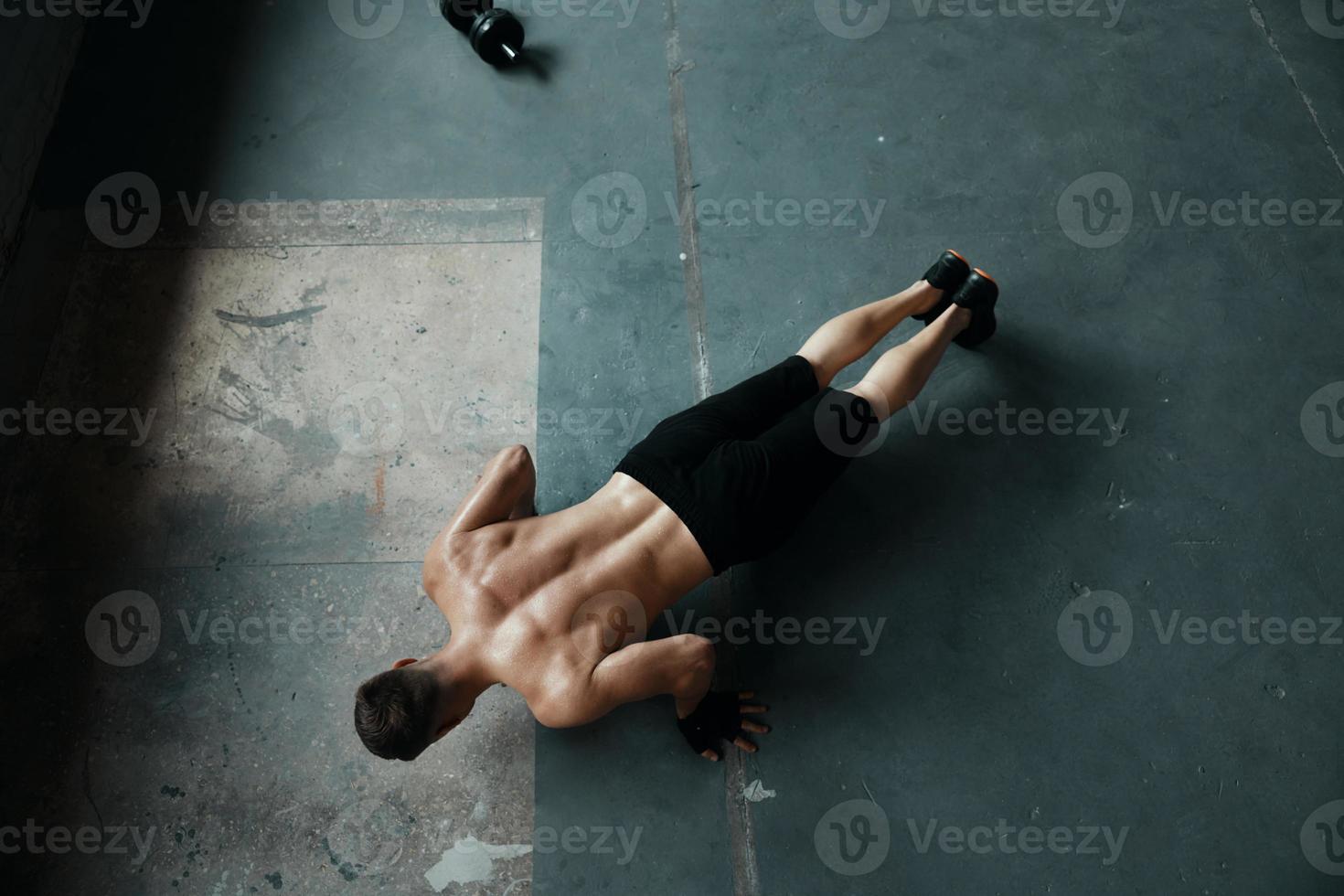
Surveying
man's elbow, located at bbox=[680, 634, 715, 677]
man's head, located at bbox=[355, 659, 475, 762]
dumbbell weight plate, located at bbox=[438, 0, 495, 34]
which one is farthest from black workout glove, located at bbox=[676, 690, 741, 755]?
dumbbell weight plate, located at bbox=[438, 0, 495, 34]

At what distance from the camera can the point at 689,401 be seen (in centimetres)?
385

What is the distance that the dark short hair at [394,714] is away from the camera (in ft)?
8.76

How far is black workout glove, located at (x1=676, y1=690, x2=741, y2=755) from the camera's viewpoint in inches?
129

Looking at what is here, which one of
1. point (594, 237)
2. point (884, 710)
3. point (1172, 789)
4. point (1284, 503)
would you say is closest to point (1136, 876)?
point (1172, 789)

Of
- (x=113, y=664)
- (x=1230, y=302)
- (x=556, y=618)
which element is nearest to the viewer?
(x=556, y=618)

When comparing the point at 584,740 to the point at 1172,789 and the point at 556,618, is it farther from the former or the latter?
the point at 1172,789

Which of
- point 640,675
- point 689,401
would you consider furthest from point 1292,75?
point 640,675

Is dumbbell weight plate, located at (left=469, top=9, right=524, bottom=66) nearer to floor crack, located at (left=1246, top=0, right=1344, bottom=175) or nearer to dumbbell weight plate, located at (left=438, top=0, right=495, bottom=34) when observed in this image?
dumbbell weight plate, located at (left=438, top=0, right=495, bottom=34)

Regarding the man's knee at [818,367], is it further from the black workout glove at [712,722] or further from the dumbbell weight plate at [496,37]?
the dumbbell weight plate at [496,37]

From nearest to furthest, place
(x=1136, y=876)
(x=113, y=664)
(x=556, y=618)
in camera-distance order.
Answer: (x=556, y=618) → (x=1136, y=876) → (x=113, y=664)

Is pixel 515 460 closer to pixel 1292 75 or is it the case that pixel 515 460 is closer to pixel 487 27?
pixel 487 27

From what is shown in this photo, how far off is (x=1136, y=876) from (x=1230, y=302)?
2443mm

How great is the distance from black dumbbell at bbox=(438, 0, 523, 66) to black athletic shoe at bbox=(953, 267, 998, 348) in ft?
8.13

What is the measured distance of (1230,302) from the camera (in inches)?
158
